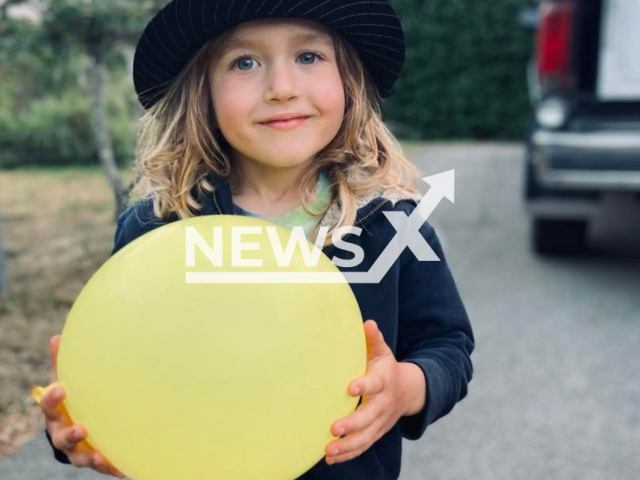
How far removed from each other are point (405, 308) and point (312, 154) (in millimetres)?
318

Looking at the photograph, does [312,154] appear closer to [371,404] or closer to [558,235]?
[371,404]

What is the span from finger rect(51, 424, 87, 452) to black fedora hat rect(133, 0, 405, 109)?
26.1 inches

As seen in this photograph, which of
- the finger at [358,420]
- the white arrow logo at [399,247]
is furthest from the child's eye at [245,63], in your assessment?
the finger at [358,420]

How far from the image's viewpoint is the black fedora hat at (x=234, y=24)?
4.87 ft

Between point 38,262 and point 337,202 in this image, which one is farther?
point 38,262

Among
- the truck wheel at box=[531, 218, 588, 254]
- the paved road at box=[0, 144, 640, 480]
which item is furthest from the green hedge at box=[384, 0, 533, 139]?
the truck wheel at box=[531, 218, 588, 254]

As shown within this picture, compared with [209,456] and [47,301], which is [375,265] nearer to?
[209,456]

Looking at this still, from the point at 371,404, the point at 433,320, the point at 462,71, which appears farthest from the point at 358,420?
the point at 462,71

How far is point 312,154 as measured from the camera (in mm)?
1603

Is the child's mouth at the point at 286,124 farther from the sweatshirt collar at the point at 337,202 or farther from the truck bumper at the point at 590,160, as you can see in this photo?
the truck bumper at the point at 590,160

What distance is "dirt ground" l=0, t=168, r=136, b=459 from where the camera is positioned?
3.39 metres

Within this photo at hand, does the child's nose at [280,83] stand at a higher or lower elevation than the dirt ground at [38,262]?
higher

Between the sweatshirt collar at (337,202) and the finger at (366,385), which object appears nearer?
the finger at (366,385)

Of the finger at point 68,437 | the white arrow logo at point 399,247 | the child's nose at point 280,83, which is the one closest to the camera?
the finger at point 68,437
